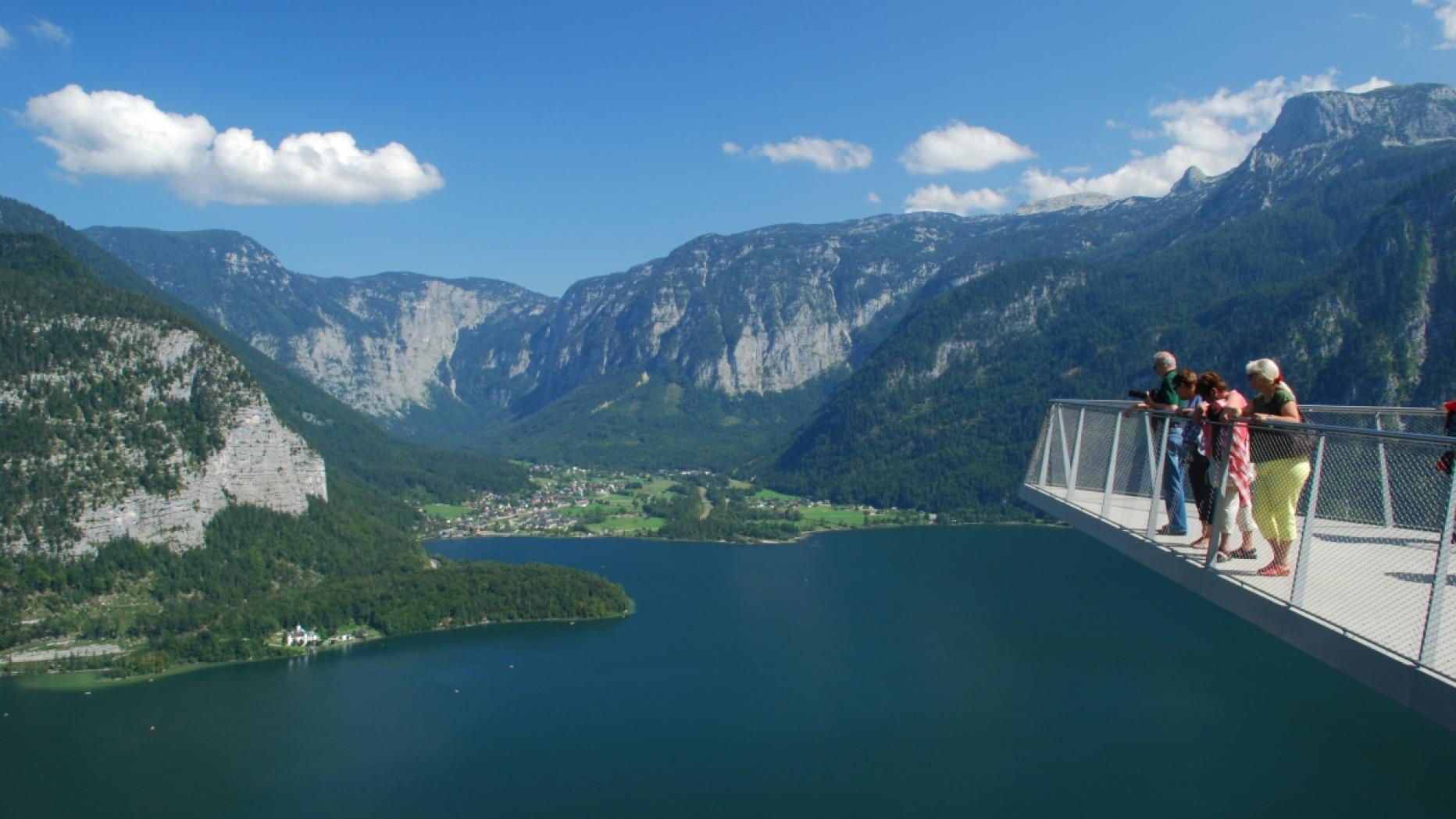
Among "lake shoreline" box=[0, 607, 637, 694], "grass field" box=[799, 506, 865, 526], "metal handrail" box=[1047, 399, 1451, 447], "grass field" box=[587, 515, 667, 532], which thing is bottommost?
"lake shoreline" box=[0, 607, 637, 694]

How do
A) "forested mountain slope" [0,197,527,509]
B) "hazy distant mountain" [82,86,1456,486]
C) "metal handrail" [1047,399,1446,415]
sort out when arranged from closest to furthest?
"metal handrail" [1047,399,1446,415], "forested mountain slope" [0,197,527,509], "hazy distant mountain" [82,86,1456,486]

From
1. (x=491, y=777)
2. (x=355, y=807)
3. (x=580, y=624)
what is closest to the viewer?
(x=355, y=807)

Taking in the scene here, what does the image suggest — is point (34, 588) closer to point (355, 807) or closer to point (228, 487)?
point (228, 487)

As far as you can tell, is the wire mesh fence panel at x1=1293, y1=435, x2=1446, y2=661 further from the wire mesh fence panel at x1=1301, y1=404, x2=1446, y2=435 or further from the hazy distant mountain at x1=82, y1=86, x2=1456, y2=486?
the hazy distant mountain at x1=82, y1=86, x2=1456, y2=486

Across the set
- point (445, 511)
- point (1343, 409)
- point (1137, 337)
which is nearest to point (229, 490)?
point (445, 511)

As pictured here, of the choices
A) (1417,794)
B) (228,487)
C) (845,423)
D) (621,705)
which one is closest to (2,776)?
(621,705)

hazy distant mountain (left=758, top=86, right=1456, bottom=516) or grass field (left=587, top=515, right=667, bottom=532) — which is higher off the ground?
hazy distant mountain (left=758, top=86, right=1456, bottom=516)

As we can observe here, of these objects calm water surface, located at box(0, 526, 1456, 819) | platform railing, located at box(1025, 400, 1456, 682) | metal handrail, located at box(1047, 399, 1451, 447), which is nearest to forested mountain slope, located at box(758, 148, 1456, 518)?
calm water surface, located at box(0, 526, 1456, 819)
